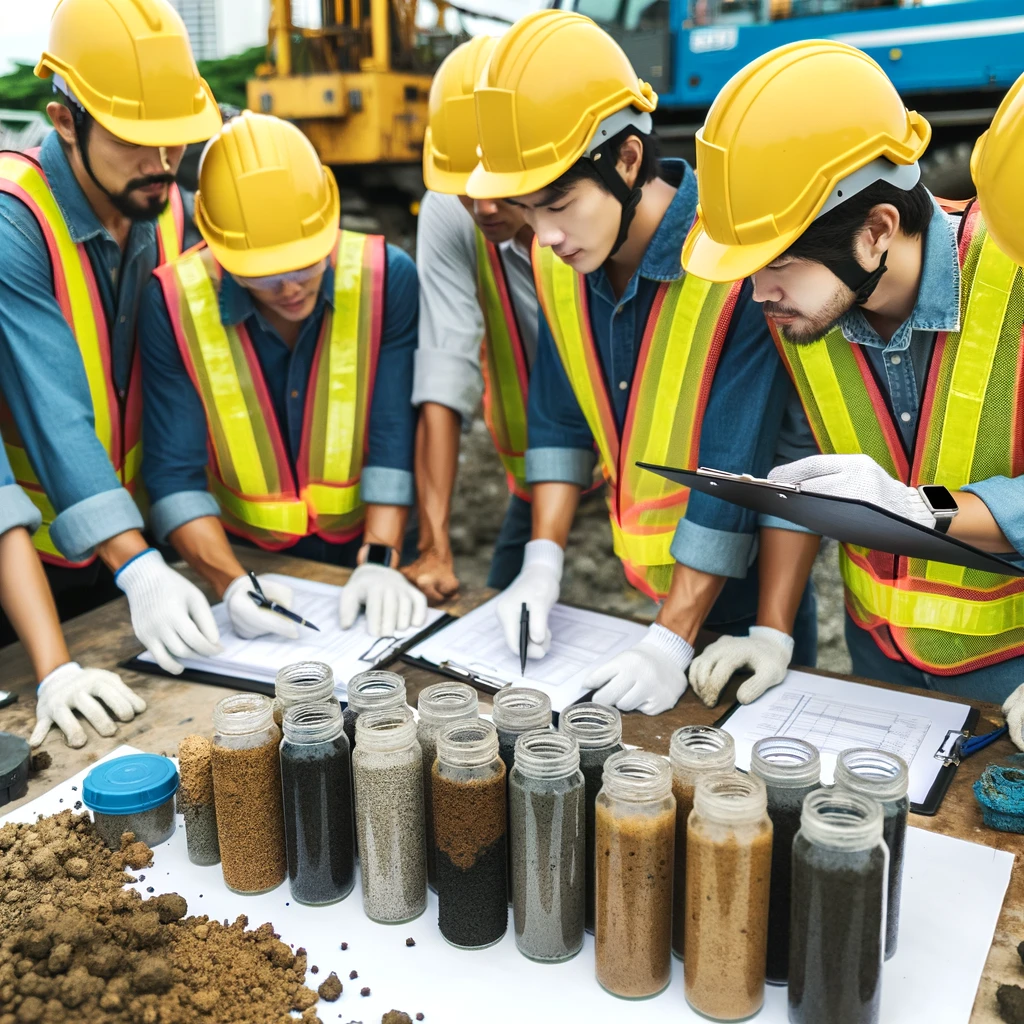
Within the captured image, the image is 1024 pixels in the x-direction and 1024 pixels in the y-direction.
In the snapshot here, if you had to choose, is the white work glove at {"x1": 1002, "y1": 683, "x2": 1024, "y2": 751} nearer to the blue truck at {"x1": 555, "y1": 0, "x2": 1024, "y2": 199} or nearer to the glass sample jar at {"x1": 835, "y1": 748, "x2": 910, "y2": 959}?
the glass sample jar at {"x1": 835, "y1": 748, "x2": 910, "y2": 959}

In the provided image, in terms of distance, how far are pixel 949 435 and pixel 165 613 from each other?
1.60 m

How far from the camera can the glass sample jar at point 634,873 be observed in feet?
3.91

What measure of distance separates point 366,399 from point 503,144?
873mm

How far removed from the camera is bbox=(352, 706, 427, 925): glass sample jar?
133 cm

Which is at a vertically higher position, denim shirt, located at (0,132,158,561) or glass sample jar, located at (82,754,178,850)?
denim shirt, located at (0,132,158,561)

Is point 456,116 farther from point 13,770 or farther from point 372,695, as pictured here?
point 13,770

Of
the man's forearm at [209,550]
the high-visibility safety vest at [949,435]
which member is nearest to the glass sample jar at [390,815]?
the high-visibility safety vest at [949,435]

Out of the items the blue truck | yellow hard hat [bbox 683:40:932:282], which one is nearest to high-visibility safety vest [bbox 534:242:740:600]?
yellow hard hat [bbox 683:40:932:282]

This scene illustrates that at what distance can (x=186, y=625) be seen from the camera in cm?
212

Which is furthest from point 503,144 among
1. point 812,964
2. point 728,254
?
point 812,964

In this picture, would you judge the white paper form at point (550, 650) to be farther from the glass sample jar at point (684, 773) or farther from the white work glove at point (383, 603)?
the glass sample jar at point (684, 773)

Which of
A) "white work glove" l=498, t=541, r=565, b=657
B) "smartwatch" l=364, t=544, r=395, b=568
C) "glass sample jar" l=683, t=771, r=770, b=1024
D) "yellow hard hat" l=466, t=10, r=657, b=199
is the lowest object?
"smartwatch" l=364, t=544, r=395, b=568

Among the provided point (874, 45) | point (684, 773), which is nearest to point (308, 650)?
point (684, 773)

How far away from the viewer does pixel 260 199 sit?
7.54ft
